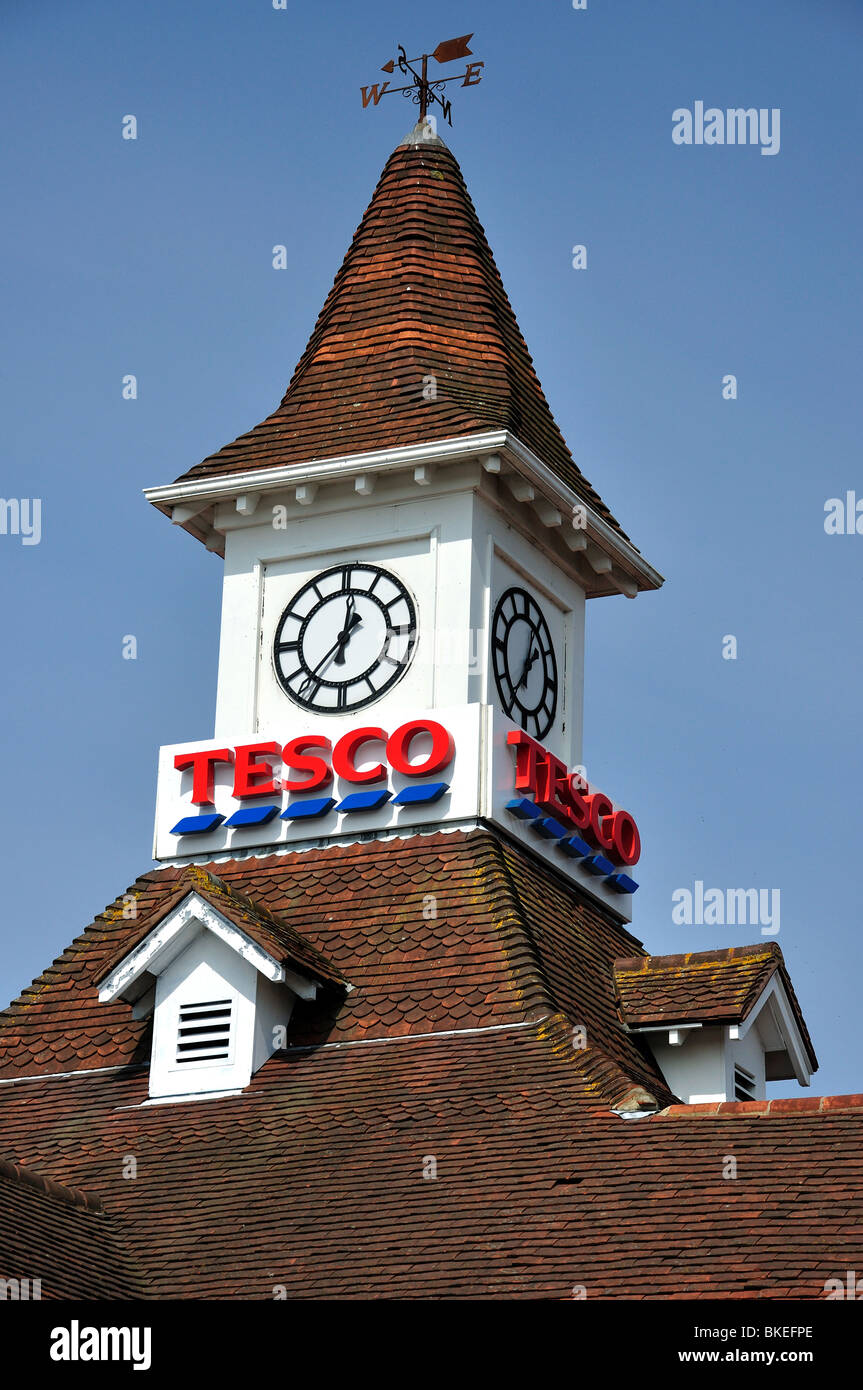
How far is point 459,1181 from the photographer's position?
20547mm

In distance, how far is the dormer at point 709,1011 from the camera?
83.1ft

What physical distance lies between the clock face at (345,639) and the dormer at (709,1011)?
4260mm

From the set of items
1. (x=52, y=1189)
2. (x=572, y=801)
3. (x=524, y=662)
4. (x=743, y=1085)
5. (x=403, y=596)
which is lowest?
(x=52, y=1189)

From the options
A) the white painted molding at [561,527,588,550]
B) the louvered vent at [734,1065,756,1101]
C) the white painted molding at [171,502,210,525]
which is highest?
the white painted molding at [171,502,210,525]

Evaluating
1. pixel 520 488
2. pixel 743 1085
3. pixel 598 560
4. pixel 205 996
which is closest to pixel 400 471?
pixel 520 488

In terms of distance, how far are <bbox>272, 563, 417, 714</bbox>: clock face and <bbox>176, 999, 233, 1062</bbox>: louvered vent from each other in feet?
14.5

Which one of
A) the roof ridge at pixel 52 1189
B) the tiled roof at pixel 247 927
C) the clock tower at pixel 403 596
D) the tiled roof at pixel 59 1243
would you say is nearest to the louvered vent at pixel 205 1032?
the tiled roof at pixel 247 927

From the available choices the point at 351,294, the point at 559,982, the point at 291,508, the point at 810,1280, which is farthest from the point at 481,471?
the point at 810,1280

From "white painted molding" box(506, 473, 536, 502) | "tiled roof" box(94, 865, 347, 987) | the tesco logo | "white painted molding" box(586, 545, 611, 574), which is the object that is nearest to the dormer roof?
"tiled roof" box(94, 865, 347, 987)

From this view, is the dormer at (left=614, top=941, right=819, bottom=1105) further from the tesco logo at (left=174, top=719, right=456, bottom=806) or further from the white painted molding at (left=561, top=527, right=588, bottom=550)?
the white painted molding at (left=561, top=527, right=588, bottom=550)

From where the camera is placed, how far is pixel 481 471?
27.8m

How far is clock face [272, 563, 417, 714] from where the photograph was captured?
27.9 m

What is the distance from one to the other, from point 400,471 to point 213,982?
6469 millimetres

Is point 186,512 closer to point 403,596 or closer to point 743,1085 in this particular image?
point 403,596
